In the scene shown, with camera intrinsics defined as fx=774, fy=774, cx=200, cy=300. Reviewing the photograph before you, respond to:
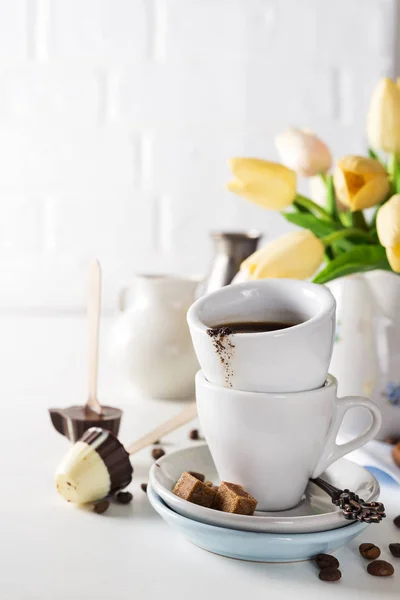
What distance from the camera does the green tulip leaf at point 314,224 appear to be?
87 centimetres

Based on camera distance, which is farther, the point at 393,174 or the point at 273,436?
the point at 393,174

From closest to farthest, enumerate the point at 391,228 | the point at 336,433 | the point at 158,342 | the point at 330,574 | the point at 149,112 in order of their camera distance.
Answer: the point at 330,574 < the point at 336,433 < the point at 391,228 < the point at 158,342 < the point at 149,112

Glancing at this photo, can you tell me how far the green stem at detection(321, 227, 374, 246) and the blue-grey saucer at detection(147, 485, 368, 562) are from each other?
352 mm

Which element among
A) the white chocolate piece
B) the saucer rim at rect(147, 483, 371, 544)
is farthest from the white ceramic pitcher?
the saucer rim at rect(147, 483, 371, 544)

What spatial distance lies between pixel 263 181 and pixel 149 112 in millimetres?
1604

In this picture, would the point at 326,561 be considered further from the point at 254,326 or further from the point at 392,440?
the point at 392,440

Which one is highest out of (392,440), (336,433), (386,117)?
(386,117)

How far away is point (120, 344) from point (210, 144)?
145cm

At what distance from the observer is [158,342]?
1037mm

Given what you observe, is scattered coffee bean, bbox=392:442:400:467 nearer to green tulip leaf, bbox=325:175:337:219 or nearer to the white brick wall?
green tulip leaf, bbox=325:175:337:219

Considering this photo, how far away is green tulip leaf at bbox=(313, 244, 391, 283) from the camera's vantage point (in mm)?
843

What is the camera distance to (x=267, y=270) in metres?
0.81

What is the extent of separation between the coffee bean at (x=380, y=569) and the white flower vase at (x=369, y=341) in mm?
320

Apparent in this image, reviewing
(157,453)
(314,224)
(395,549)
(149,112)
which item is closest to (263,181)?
(314,224)
